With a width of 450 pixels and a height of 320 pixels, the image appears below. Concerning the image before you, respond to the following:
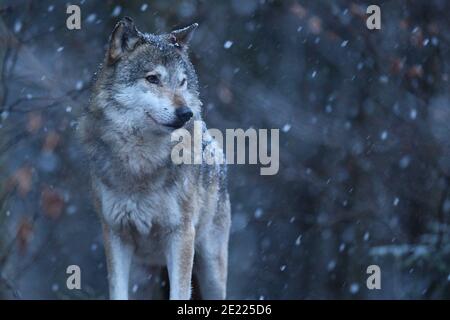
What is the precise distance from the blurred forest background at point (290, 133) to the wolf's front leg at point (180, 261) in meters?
1.85

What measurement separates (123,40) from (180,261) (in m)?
1.17

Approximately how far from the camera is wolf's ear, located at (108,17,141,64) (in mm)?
4004

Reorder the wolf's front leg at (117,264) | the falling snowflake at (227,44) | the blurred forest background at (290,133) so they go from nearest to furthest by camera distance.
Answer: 1. the wolf's front leg at (117,264)
2. the blurred forest background at (290,133)
3. the falling snowflake at (227,44)

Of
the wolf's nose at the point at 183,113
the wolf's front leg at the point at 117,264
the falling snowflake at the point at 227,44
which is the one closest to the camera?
the wolf's nose at the point at 183,113

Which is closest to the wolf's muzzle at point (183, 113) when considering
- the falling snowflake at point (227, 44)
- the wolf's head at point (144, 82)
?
the wolf's head at point (144, 82)

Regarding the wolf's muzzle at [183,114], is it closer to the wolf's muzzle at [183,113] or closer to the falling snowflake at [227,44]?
the wolf's muzzle at [183,113]

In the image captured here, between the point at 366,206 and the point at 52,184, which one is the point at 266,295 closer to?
the point at 366,206

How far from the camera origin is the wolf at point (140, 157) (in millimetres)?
4023

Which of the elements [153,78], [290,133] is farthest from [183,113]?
[290,133]

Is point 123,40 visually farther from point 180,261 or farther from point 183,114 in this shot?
point 180,261

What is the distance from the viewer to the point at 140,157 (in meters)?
4.16

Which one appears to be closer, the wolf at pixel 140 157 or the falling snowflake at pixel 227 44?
the wolf at pixel 140 157

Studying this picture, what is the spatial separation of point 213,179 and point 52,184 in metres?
2.04

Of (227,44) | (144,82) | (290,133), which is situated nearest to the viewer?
(144,82)
